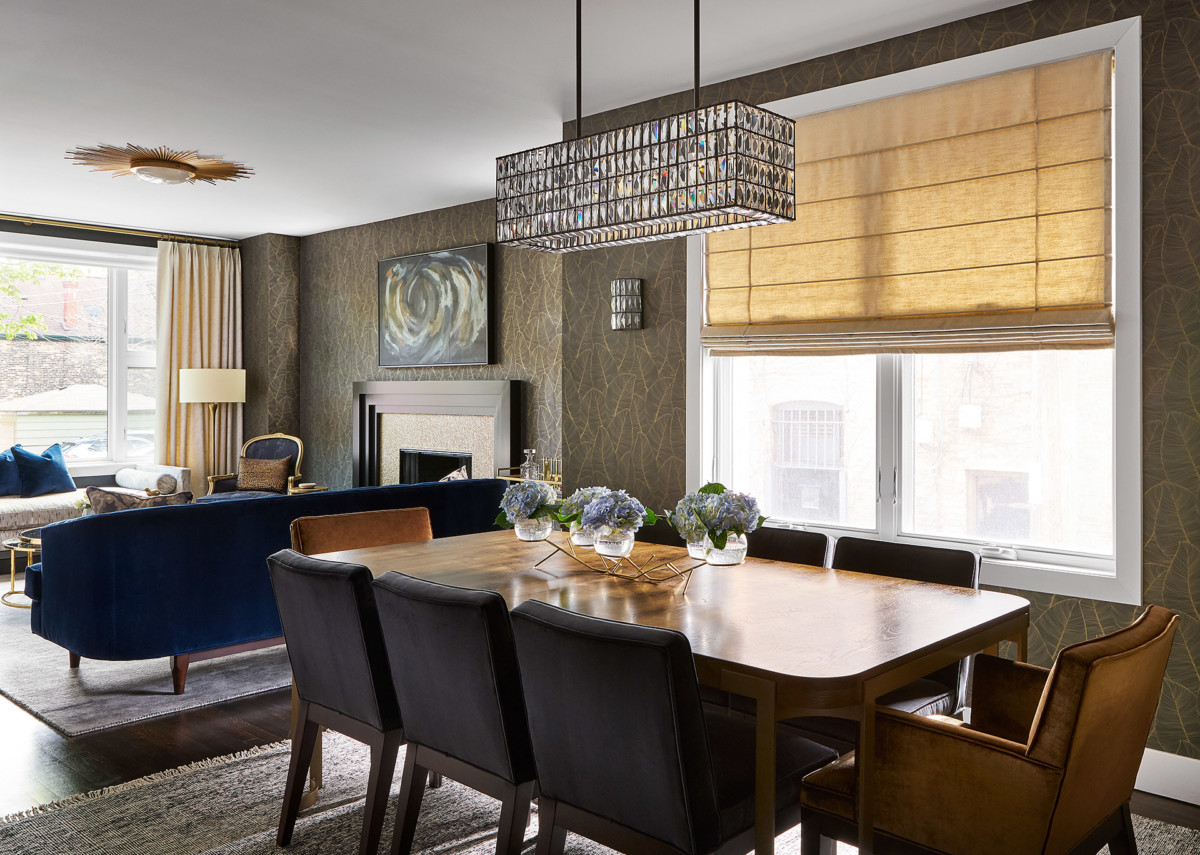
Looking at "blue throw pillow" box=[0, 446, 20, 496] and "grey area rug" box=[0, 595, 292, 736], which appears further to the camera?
"blue throw pillow" box=[0, 446, 20, 496]

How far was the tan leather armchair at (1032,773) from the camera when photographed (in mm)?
1665

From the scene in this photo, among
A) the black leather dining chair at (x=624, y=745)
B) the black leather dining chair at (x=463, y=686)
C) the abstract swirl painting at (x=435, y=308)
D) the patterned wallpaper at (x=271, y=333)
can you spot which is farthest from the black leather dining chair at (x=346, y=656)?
the patterned wallpaper at (x=271, y=333)

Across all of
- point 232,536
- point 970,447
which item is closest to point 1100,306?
point 970,447

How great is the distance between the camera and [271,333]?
26.5 ft

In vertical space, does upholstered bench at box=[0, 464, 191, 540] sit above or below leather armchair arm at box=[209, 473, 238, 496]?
below

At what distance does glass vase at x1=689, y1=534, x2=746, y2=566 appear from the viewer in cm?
259

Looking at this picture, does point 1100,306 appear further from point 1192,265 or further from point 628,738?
point 628,738

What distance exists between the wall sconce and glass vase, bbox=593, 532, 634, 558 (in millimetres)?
1893

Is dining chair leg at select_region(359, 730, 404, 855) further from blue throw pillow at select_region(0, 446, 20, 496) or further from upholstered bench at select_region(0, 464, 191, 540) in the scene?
blue throw pillow at select_region(0, 446, 20, 496)

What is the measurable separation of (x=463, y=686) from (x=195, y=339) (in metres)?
6.88

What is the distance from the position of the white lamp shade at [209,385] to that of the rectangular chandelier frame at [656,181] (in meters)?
5.52

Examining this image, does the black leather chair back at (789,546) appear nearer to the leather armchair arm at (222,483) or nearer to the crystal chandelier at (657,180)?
the crystal chandelier at (657,180)

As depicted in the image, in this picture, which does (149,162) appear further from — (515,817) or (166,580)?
(515,817)

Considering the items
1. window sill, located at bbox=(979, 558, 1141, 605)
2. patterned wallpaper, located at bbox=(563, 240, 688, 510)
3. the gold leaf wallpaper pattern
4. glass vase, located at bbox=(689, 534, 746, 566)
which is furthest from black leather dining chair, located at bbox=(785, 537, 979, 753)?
the gold leaf wallpaper pattern
